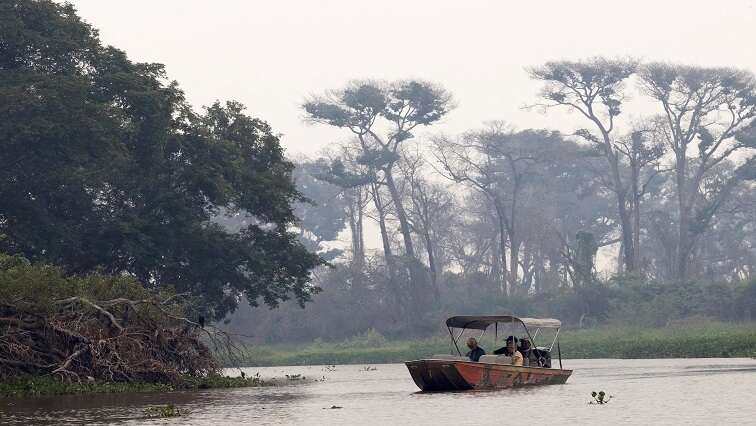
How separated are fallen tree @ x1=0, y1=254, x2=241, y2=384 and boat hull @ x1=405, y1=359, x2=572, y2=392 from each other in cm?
865

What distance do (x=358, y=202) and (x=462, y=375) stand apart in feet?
240

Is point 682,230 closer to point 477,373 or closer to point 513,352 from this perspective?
point 513,352

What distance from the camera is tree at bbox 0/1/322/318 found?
48.9m

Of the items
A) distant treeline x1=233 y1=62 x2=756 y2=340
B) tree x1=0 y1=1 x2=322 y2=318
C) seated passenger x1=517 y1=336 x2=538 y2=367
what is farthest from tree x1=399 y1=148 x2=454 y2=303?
seated passenger x1=517 y1=336 x2=538 y2=367

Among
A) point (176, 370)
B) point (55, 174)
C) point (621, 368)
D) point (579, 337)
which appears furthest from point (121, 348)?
point (579, 337)

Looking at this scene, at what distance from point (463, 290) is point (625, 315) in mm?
16742

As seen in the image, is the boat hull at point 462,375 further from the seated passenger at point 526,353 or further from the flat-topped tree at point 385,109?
the flat-topped tree at point 385,109

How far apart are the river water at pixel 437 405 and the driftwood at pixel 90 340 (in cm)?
123

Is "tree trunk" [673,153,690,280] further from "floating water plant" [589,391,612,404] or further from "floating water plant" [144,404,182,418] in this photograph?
"floating water plant" [144,404,182,418]

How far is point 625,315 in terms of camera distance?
83.5 metres

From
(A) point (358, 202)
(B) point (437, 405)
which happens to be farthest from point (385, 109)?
(B) point (437, 405)

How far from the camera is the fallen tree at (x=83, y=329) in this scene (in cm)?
3700

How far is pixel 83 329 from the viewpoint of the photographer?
38250 mm

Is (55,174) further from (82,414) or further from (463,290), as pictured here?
(463,290)
